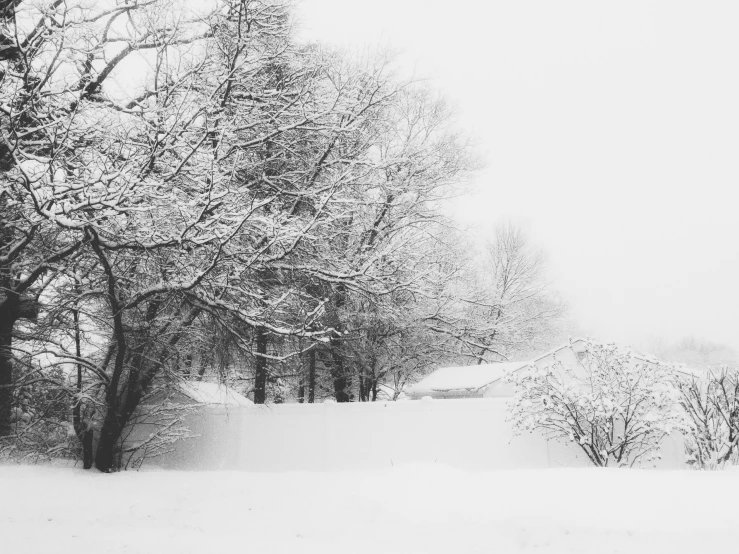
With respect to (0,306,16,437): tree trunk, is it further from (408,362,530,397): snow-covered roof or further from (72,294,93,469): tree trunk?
(408,362,530,397): snow-covered roof

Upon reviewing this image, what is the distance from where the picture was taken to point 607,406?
945 centimetres

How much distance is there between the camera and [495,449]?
1062 cm

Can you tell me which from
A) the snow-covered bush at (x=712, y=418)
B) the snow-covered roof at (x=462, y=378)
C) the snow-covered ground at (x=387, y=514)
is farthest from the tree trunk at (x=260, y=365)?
the snow-covered bush at (x=712, y=418)

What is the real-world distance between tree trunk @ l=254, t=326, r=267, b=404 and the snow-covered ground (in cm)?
228

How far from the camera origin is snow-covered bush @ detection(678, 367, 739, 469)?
905cm

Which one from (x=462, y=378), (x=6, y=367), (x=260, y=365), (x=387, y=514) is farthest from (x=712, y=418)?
(x=6, y=367)

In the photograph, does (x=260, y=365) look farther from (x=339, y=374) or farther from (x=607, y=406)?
(x=339, y=374)

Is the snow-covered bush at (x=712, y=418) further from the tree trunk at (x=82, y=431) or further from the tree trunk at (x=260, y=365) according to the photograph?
the tree trunk at (x=82, y=431)

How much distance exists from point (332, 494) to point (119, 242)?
424 cm

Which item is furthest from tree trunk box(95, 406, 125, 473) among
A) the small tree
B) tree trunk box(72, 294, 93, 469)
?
the small tree

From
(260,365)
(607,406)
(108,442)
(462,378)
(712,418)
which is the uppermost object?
(260,365)

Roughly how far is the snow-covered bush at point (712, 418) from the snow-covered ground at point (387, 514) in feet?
7.40

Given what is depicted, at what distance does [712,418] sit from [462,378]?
32.4ft

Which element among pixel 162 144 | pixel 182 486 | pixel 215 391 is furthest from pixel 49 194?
pixel 215 391
